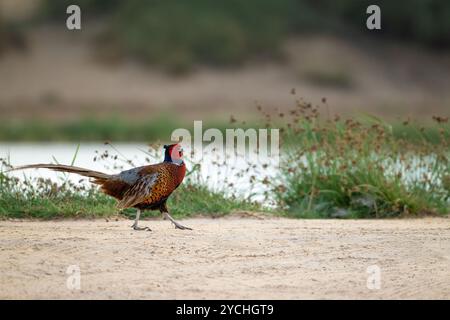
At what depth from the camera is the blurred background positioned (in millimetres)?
28922

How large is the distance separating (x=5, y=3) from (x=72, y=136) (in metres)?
9.49

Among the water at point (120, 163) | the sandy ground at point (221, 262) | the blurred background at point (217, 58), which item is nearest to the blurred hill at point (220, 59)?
the blurred background at point (217, 58)

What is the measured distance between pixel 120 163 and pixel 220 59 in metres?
16.4

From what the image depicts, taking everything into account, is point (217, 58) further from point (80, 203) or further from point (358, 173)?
point (80, 203)

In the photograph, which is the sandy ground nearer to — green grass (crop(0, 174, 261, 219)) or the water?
green grass (crop(0, 174, 261, 219))

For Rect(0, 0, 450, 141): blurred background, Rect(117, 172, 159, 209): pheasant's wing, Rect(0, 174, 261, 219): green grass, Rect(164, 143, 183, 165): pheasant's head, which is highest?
Rect(0, 0, 450, 141): blurred background

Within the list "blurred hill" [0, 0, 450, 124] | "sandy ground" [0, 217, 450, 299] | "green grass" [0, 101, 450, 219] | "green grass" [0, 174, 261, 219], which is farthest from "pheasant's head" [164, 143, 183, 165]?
"blurred hill" [0, 0, 450, 124]

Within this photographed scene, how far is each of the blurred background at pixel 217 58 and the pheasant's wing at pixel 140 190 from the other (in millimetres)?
19574

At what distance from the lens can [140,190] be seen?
7508 mm

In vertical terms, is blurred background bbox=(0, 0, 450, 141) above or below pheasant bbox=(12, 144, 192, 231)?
above

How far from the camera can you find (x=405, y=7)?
1273 inches
